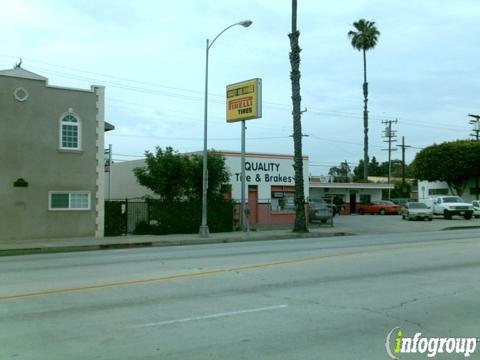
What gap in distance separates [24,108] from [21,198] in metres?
3.87

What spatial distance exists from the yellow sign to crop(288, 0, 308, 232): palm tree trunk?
1.90m

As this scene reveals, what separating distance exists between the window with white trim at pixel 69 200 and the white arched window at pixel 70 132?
2065mm

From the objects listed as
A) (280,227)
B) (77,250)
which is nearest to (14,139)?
(77,250)

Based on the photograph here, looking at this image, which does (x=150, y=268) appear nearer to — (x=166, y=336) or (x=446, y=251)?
(x=166, y=336)

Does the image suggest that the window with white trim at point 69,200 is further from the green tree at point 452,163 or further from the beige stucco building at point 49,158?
the green tree at point 452,163

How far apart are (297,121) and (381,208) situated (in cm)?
2889

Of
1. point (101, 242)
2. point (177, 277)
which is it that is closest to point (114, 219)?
point (101, 242)

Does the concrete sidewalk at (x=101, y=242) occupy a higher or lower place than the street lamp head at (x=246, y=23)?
lower

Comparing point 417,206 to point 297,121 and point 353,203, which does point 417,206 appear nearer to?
point 353,203

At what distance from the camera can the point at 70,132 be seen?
86.2ft

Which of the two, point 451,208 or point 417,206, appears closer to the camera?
point 417,206

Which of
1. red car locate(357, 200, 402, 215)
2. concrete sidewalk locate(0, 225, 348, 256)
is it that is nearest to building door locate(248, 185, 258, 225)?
concrete sidewalk locate(0, 225, 348, 256)

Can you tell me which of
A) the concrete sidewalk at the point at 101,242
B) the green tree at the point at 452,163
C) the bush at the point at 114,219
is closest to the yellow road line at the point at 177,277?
the concrete sidewalk at the point at 101,242

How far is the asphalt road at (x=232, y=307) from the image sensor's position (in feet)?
21.4
